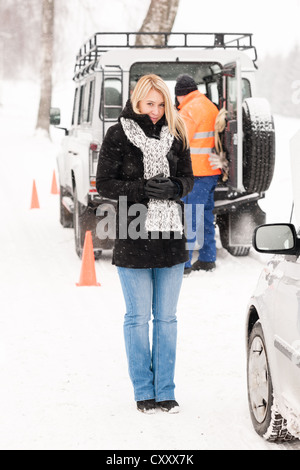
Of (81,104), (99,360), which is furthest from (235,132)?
(99,360)

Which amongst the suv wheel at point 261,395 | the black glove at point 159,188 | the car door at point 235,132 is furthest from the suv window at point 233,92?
the suv wheel at point 261,395

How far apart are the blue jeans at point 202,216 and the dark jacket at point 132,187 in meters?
4.08

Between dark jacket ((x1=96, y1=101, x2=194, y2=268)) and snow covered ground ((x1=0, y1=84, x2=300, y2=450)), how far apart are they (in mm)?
938

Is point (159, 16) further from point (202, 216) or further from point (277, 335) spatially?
point (277, 335)

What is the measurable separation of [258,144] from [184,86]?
1.01 metres

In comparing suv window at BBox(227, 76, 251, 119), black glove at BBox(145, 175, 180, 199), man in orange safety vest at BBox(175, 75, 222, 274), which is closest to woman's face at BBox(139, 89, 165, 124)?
black glove at BBox(145, 175, 180, 199)

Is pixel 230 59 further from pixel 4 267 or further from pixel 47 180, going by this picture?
pixel 47 180

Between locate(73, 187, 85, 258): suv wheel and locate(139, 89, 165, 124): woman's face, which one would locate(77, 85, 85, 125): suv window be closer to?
locate(73, 187, 85, 258): suv wheel

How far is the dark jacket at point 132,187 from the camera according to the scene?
4684 millimetres

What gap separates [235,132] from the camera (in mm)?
8727

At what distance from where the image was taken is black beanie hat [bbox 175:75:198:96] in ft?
28.7

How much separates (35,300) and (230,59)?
379 centimetres

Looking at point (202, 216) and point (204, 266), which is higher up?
point (202, 216)

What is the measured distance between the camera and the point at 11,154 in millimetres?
29109
